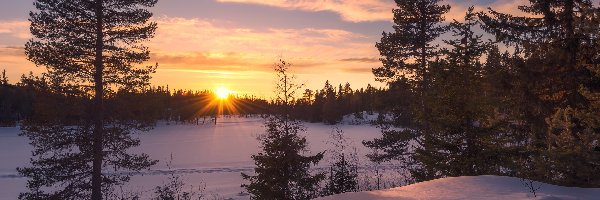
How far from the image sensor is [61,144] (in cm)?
1447

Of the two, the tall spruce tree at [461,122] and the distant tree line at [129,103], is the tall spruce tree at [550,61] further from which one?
the distant tree line at [129,103]

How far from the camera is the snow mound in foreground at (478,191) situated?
699 cm

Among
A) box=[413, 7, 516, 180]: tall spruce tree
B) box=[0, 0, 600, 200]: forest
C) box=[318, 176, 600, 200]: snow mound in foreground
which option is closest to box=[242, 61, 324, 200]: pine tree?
box=[0, 0, 600, 200]: forest

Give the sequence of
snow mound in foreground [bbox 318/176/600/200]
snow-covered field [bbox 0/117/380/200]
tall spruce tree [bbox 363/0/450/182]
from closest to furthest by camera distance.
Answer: snow mound in foreground [bbox 318/176/600/200]
tall spruce tree [bbox 363/0/450/182]
snow-covered field [bbox 0/117/380/200]

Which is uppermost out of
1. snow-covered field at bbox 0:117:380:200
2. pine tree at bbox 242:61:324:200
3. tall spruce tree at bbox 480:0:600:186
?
tall spruce tree at bbox 480:0:600:186

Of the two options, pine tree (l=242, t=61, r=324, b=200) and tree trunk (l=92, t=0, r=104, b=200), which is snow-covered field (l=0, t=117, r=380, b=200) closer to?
pine tree (l=242, t=61, r=324, b=200)

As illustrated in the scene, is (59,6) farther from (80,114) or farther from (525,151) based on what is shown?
(525,151)

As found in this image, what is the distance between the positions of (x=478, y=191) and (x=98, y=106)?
12269mm

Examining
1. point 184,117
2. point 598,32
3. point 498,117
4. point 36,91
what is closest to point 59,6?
point 36,91

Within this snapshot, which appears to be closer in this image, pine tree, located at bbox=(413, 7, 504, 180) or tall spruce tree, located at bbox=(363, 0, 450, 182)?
pine tree, located at bbox=(413, 7, 504, 180)

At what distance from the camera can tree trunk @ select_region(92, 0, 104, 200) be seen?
14312 millimetres

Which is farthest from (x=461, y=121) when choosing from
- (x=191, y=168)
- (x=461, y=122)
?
(x=191, y=168)

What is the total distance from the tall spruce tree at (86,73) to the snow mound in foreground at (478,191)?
9.97 m

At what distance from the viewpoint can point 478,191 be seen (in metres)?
7.45
